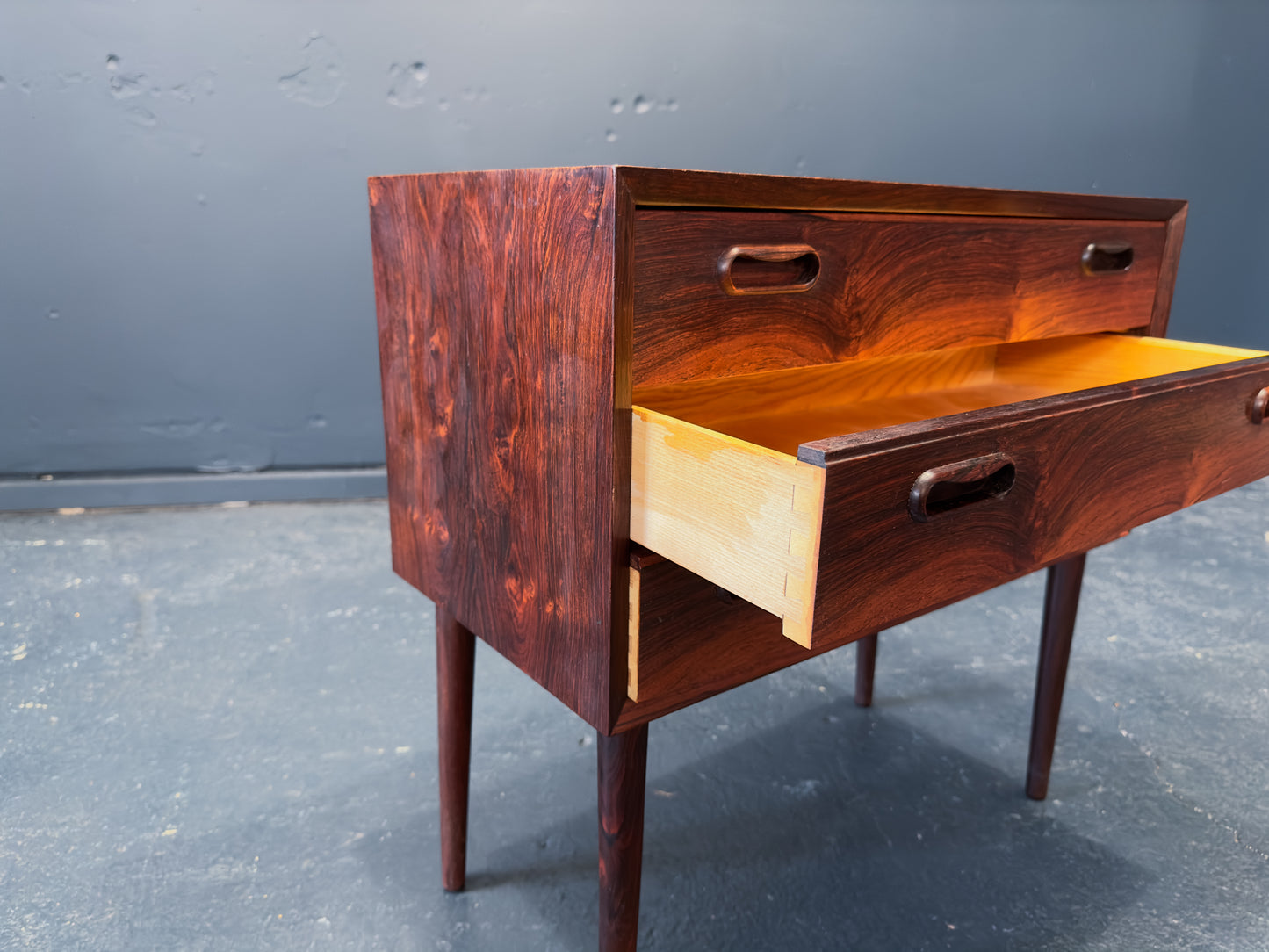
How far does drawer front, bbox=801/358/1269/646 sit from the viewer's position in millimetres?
510

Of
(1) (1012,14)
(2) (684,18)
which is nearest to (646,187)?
(2) (684,18)

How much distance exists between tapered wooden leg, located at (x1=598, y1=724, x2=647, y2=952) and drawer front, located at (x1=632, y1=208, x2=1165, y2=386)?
29cm

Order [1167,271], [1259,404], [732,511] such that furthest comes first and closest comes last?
[1167,271]
[1259,404]
[732,511]

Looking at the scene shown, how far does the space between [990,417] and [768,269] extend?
21 centimetres

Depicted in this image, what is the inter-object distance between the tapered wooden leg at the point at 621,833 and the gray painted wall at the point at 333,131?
1711mm

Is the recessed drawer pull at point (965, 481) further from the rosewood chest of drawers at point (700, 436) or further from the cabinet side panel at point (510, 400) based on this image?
the cabinet side panel at point (510, 400)

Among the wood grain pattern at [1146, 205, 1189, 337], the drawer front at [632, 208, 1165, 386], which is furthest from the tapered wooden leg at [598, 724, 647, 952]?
the wood grain pattern at [1146, 205, 1189, 337]

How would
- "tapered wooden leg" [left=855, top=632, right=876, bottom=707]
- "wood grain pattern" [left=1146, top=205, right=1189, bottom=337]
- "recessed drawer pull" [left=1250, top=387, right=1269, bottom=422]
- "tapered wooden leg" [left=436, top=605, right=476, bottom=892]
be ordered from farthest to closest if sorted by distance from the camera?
1. "tapered wooden leg" [left=855, top=632, right=876, bottom=707]
2. "wood grain pattern" [left=1146, top=205, right=1189, bottom=337]
3. "tapered wooden leg" [left=436, top=605, right=476, bottom=892]
4. "recessed drawer pull" [left=1250, top=387, right=1269, bottom=422]

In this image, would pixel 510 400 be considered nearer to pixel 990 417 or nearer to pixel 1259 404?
pixel 990 417

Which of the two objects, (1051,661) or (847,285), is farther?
(1051,661)

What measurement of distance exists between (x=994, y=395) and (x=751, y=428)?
1.35 feet

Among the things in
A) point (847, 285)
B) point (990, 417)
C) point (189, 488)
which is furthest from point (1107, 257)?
point (189, 488)

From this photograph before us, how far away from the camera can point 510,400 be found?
2.26 feet

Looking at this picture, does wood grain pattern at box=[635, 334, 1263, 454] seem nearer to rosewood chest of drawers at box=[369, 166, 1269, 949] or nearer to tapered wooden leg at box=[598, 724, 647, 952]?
rosewood chest of drawers at box=[369, 166, 1269, 949]
